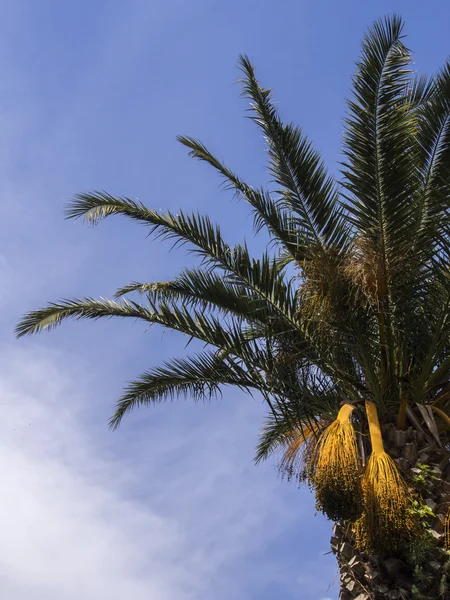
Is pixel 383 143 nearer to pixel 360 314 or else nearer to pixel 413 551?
pixel 360 314

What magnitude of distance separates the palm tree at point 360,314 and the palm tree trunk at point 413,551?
0.01 meters

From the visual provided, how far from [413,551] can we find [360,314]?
2.21m

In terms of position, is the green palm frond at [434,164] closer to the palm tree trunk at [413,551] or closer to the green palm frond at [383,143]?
the green palm frond at [383,143]

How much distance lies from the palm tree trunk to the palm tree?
1cm

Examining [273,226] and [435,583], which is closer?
[435,583]

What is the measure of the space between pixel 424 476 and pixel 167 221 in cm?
371

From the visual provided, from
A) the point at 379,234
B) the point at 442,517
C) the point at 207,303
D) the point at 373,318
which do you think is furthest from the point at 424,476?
the point at 207,303

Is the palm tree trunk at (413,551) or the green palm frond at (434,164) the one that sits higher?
the green palm frond at (434,164)

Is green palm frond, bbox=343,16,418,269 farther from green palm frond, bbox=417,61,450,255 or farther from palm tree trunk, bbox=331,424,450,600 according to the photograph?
palm tree trunk, bbox=331,424,450,600

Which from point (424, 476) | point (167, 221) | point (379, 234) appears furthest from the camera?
point (167, 221)

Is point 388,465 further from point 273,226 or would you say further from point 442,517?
point 273,226

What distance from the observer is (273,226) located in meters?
7.89

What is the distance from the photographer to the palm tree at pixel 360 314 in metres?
6.22

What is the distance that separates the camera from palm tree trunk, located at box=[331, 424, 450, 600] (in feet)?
20.0
